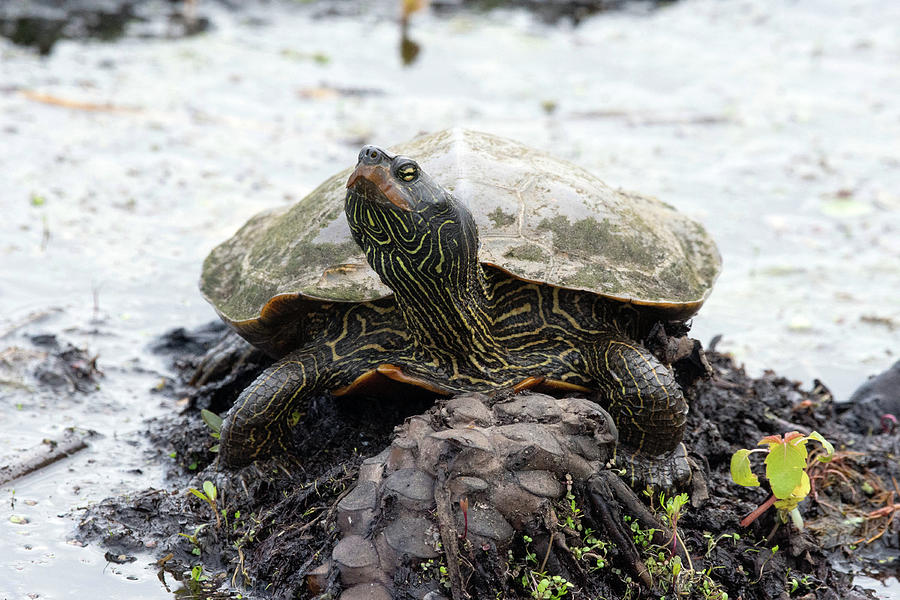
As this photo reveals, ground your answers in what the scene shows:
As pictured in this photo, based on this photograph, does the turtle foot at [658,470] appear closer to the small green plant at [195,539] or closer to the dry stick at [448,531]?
the dry stick at [448,531]

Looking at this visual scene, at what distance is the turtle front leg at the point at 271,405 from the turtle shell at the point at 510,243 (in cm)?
32

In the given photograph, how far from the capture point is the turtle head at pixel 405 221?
3.52 metres

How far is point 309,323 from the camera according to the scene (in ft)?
Answer: 14.6

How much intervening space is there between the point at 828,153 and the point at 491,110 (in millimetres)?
3813

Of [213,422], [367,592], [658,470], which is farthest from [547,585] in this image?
[213,422]

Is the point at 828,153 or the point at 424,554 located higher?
the point at 424,554

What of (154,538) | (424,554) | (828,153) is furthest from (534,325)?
(828,153)

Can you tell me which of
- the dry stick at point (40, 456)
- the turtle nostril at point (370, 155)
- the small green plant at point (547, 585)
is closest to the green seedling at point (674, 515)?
the small green plant at point (547, 585)

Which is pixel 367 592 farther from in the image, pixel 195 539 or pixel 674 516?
pixel 674 516

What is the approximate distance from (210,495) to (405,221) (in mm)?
1369

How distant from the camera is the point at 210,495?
3713mm

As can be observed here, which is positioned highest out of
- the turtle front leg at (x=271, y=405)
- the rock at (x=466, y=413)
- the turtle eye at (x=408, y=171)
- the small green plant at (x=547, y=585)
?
the turtle eye at (x=408, y=171)

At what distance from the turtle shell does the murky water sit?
1159mm

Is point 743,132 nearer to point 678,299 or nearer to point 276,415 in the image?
point 678,299
